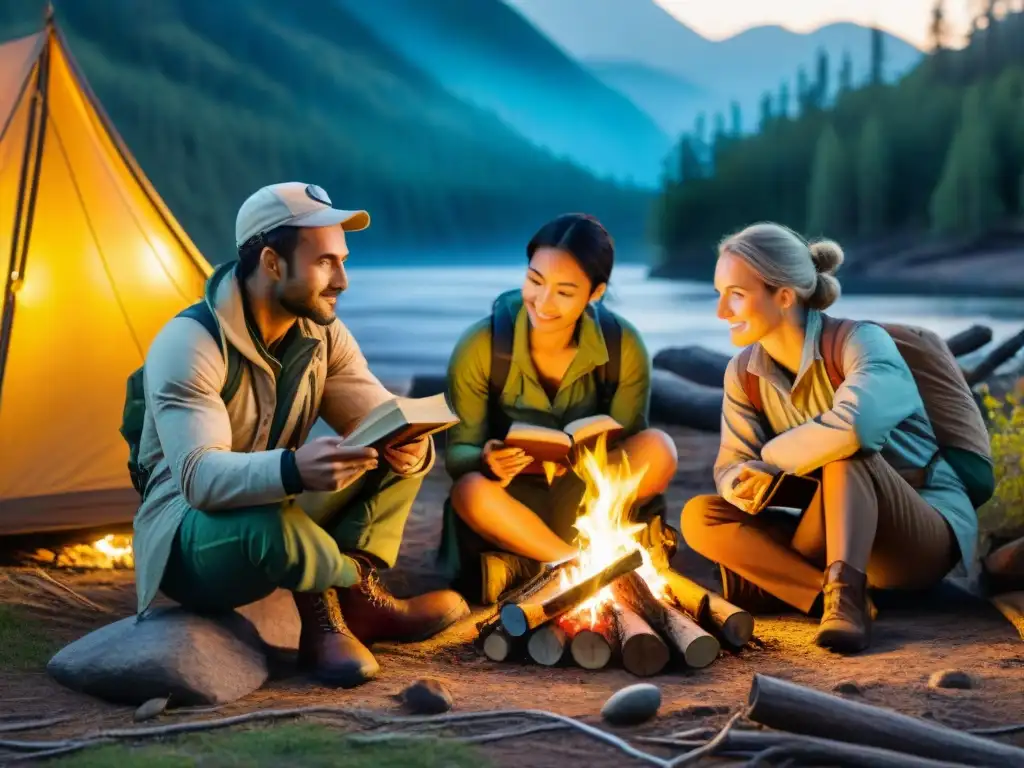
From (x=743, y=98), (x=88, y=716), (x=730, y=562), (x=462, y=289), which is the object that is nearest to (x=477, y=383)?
(x=730, y=562)

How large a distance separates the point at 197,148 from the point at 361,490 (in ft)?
20.3

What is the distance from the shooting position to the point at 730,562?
3.73 meters

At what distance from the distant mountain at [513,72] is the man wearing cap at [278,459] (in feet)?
21.4

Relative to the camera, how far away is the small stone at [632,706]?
2631 millimetres

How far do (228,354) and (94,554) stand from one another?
183 cm

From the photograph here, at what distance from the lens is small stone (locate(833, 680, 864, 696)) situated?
281 cm

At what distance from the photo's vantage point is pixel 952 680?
286 cm

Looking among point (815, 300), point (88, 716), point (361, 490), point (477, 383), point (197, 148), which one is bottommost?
point (88, 716)

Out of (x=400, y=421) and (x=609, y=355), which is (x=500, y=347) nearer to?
(x=609, y=355)

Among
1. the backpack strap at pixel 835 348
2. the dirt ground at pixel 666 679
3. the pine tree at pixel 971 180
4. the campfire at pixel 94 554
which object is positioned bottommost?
the dirt ground at pixel 666 679

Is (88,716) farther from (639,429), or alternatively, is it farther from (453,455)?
(639,429)

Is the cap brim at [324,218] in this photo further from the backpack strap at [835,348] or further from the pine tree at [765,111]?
the pine tree at [765,111]

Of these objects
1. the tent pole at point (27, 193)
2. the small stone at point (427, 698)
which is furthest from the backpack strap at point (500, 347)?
the tent pole at point (27, 193)

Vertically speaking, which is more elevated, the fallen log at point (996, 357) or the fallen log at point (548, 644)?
the fallen log at point (996, 357)
